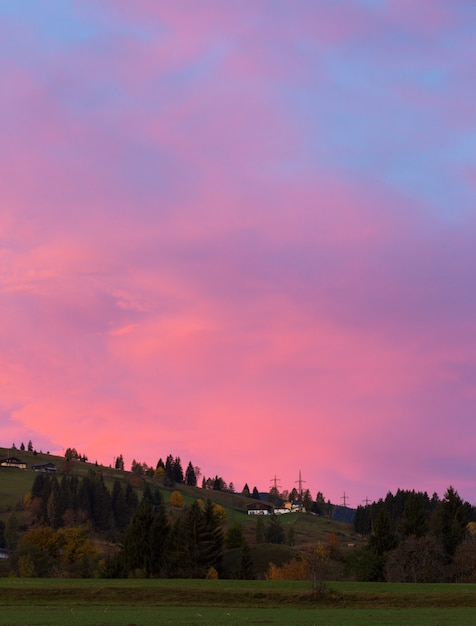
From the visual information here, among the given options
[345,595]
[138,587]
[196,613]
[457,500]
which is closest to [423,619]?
[196,613]

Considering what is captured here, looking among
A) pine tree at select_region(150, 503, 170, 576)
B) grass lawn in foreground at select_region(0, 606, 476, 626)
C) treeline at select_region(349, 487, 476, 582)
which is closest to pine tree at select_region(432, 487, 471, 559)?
treeline at select_region(349, 487, 476, 582)

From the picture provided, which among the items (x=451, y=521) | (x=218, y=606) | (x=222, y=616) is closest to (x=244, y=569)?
(x=451, y=521)

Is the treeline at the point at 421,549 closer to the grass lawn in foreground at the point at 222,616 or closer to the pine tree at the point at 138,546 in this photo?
the pine tree at the point at 138,546

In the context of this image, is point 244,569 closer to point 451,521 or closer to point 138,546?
point 138,546

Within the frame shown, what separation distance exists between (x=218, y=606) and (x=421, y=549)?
61.0 metres

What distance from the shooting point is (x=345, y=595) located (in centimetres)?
6212

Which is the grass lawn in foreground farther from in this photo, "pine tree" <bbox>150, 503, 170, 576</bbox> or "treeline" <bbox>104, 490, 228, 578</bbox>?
"pine tree" <bbox>150, 503, 170, 576</bbox>

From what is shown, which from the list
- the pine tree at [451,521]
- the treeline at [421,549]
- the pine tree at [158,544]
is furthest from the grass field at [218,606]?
the pine tree at [451,521]

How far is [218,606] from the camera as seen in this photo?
5819cm

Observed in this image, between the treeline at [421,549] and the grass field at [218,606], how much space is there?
3860cm

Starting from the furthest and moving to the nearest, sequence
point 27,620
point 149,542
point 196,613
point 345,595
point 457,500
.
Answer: point 457,500
point 149,542
point 345,595
point 196,613
point 27,620

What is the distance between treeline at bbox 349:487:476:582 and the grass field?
127 feet

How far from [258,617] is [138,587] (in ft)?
80.7

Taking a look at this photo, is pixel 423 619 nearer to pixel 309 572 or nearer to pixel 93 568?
pixel 309 572
